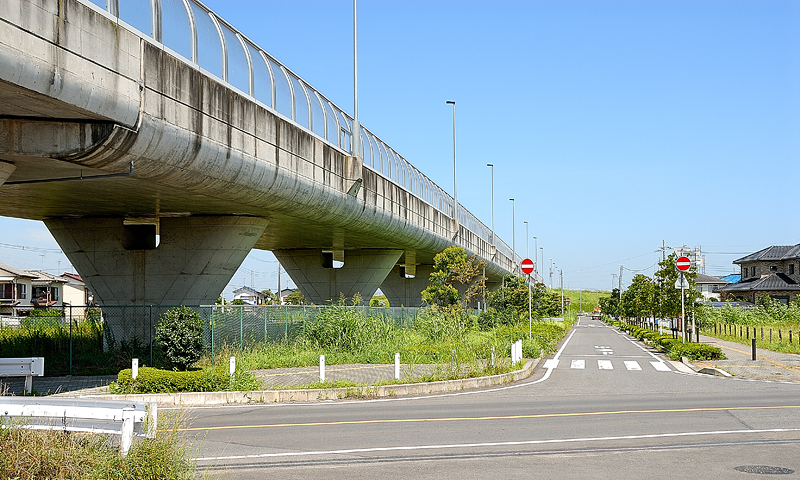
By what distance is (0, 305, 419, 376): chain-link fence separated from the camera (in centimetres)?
2294

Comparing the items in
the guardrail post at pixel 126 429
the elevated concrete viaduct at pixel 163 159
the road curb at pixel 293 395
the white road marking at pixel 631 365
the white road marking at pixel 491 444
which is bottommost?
the white road marking at pixel 631 365

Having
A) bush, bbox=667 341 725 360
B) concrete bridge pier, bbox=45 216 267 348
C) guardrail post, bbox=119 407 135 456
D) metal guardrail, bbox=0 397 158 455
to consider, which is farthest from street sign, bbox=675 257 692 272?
guardrail post, bbox=119 407 135 456

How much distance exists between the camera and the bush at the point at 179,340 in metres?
18.7

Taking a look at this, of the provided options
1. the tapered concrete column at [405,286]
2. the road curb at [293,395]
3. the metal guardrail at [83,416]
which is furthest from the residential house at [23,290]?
the metal guardrail at [83,416]

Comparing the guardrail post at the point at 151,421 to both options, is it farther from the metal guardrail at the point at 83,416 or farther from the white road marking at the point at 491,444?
the white road marking at the point at 491,444

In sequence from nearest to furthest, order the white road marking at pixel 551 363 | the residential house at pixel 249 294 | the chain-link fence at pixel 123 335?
the chain-link fence at pixel 123 335 < the white road marking at pixel 551 363 < the residential house at pixel 249 294

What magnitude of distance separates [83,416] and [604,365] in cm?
2364

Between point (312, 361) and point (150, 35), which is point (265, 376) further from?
point (150, 35)

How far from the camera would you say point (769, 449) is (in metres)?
10.2

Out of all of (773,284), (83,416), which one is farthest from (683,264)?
(773,284)

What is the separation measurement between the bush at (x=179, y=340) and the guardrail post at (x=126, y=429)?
11.7m

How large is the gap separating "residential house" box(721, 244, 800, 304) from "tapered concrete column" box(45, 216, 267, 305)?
2670 inches

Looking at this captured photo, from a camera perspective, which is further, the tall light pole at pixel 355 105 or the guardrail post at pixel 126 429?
the tall light pole at pixel 355 105

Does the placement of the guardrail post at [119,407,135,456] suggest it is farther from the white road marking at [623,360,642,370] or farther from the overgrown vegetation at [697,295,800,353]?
the overgrown vegetation at [697,295,800,353]
